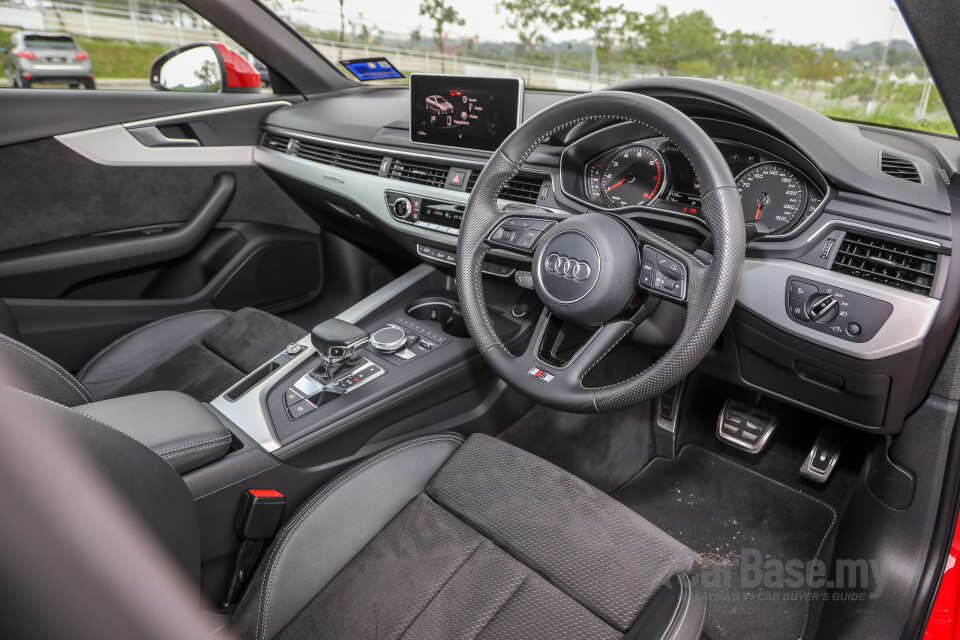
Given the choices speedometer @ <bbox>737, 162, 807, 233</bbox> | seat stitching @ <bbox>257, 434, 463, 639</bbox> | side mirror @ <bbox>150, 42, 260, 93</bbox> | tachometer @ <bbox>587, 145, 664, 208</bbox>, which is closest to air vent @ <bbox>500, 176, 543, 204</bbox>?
tachometer @ <bbox>587, 145, 664, 208</bbox>

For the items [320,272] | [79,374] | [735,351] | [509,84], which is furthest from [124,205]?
[735,351]

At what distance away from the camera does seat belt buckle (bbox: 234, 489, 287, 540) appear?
4.08 feet

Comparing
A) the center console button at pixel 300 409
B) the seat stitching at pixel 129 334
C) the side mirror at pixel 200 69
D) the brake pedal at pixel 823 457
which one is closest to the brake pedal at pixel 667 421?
the brake pedal at pixel 823 457

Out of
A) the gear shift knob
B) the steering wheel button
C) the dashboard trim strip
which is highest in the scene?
the dashboard trim strip

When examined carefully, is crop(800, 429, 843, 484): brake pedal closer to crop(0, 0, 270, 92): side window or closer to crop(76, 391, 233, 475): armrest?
crop(76, 391, 233, 475): armrest

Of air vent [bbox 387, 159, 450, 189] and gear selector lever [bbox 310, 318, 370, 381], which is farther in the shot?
air vent [bbox 387, 159, 450, 189]

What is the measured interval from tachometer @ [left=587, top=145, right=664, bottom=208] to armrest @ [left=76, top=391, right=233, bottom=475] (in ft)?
3.18

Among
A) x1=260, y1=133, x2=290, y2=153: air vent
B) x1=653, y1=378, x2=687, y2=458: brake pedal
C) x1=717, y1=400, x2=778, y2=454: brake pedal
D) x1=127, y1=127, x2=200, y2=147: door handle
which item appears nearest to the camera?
x1=717, y1=400, x2=778, y2=454: brake pedal

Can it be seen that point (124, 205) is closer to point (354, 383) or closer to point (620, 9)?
point (354, 383)

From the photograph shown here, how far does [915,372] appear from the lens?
3.95ft

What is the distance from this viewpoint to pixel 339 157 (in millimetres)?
2146

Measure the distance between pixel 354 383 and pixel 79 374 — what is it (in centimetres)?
101

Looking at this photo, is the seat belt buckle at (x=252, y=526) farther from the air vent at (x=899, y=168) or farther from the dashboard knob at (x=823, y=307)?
the air vent at (x=899, y=168)

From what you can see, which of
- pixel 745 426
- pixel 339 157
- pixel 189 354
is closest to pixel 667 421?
pixel 745 426
